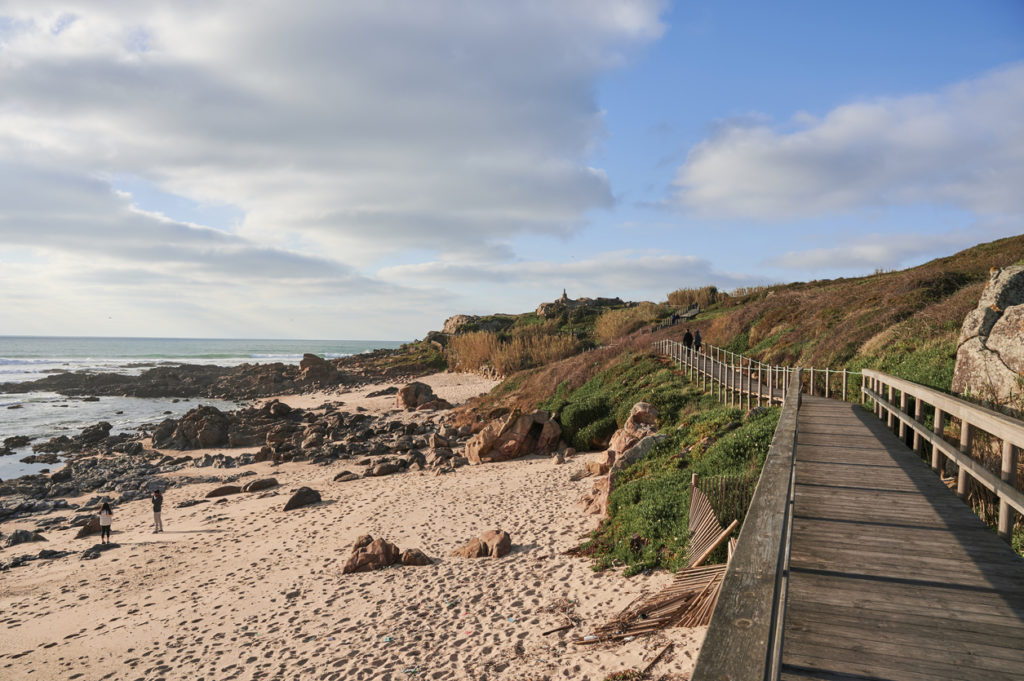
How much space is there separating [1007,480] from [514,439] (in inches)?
593

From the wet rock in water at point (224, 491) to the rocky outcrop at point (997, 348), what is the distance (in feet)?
69.0

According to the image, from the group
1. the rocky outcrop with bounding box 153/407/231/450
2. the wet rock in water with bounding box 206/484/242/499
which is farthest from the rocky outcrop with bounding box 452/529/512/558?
the rocky outcrop with bounding box 153/407/231/450

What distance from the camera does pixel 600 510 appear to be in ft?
39.5

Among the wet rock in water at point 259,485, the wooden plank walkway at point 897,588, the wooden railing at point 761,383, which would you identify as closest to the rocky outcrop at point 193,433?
the wet rock in water at point 259,485

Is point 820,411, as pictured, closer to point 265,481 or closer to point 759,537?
point 759,537

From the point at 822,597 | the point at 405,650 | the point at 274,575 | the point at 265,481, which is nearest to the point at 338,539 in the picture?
the point at 274,575

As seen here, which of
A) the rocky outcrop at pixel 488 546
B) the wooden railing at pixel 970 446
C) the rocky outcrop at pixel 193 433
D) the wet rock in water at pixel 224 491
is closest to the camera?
the wooden railing at pixel 970 446

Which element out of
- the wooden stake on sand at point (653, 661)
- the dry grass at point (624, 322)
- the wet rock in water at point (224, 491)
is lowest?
the wet rock in water at point (224, 491)

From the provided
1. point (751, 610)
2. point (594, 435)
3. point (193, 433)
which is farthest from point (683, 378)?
point (193, 433)

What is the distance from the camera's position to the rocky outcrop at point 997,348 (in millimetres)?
8352

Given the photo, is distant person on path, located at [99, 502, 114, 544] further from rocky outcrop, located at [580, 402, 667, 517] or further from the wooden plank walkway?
the wooden plank walkway

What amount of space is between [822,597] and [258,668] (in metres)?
7.67

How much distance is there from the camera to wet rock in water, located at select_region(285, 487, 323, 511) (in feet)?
54.1

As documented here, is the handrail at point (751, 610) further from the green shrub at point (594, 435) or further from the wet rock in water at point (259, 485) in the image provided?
the wet rock in water at point (259, 485)
